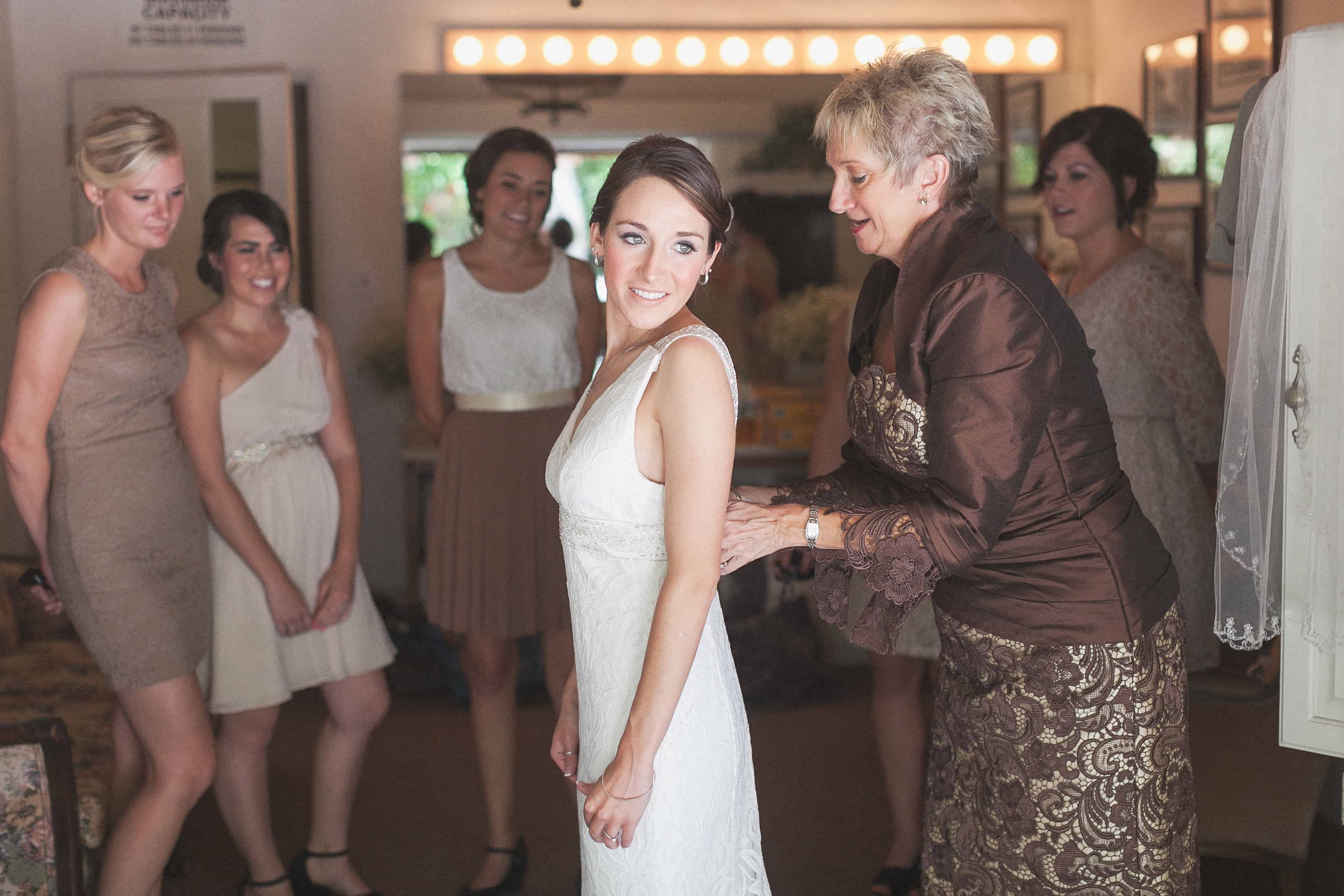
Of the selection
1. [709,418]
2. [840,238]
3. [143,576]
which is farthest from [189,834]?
[840,238]

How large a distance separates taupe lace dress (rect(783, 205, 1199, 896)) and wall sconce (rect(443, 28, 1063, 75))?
3428mm

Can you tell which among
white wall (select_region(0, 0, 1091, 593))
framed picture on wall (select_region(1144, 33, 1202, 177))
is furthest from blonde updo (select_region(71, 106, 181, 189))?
framed picture on wall (select_region(1144, 33, 1202, 177))

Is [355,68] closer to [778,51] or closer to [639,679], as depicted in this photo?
[778,51]

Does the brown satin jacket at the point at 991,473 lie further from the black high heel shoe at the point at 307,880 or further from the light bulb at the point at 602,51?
the light bulb at the point at 602,51

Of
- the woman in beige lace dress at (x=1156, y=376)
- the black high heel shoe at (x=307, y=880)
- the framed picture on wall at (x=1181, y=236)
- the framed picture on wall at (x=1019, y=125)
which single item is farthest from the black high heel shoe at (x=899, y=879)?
the framed picture on wall at (x=1019, y=125)

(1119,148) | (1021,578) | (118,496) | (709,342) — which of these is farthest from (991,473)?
(118,496)

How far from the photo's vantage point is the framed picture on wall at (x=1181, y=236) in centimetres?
428

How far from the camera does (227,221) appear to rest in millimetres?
2797

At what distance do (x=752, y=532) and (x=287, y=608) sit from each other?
1.42 metres

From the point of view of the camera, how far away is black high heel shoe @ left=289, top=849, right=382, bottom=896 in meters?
2.87

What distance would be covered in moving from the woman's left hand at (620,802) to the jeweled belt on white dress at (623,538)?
0.26 metres

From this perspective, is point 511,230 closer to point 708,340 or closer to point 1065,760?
point 708,340

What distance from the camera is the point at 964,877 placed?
1948 millimetres

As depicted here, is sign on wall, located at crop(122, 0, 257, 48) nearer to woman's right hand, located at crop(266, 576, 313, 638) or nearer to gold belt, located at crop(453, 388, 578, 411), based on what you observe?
gold belt, located at crop(453, 388, 578, 411)
